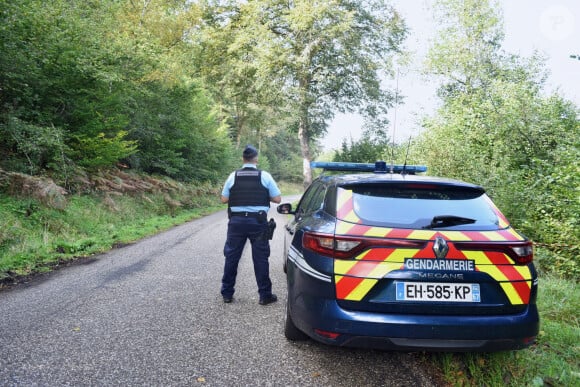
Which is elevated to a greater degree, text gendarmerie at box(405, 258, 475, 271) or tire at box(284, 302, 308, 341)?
text gendarmerie at box(405, 258, 475, 271)

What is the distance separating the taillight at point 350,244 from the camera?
2.59 m

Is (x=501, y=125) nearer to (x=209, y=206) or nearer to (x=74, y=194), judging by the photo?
(x=74, y=194)

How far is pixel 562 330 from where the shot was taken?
12.1 ft

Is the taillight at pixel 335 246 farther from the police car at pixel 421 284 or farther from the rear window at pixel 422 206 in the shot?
the rear window at pixel 422 206

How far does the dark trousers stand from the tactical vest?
Answer: 0.20 metres

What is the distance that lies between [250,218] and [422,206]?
2308 millimetres

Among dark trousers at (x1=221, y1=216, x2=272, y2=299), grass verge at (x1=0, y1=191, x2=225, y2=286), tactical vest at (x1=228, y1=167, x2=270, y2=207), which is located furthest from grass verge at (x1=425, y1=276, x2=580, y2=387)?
grass verge at (x1=0, y1=191, x2=225, y2=286)

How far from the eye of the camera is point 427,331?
252 cm

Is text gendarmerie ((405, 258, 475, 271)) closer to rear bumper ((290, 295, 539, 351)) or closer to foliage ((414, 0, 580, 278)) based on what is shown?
rear bumper ((290, 295, 539, 351))

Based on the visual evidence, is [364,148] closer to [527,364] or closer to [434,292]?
[527,364]

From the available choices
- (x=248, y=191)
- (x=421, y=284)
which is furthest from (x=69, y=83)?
(x=421, y=284)

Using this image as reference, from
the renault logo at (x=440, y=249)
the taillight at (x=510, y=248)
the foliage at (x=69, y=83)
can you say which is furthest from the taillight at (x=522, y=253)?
the foliage at (x=69, y=83)

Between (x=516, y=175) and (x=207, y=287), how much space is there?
25.2 feet

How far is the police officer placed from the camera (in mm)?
4637
